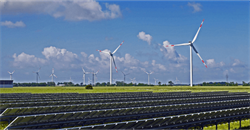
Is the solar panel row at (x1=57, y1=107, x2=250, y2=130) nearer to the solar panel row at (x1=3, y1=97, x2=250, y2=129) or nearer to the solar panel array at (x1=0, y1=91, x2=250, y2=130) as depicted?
the solar panel array at (x1=0, y1=91, x2=250, y2=130)

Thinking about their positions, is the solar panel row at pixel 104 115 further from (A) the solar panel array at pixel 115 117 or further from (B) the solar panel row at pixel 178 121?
(B) the solar panel row at pixel 178 121

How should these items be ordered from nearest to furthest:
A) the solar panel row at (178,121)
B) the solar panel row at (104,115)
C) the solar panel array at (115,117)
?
the solar panel row at (178,121), the solar panel array at (115,117), the solar panel row at (104,115)

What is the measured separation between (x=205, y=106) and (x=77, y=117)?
38.9 feet

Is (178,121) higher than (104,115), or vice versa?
(178,121)

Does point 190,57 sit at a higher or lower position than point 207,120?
higher

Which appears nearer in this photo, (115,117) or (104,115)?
(115,117)

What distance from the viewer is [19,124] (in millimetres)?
14023

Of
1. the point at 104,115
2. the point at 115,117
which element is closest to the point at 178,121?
the point at 115,117

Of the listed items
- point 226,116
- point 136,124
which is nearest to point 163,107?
point 226,116

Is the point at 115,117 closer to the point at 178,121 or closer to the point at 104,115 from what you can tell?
the point at 104,115

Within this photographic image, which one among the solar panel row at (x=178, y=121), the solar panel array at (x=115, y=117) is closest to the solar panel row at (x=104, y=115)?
the solar panel array at (x=115, y=117)

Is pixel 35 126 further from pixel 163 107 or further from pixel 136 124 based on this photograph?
pixel 163 107

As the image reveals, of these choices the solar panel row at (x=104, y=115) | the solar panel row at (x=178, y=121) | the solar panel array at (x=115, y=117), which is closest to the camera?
the solar panel row at (x=178, y=121)

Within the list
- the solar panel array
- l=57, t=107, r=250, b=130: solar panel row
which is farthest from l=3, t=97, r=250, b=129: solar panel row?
l=57, t=107, r=250, b=130: solar panel row
